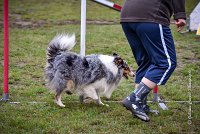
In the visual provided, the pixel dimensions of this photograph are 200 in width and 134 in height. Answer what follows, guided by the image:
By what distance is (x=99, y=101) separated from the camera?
525 centimetres

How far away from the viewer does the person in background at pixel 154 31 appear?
4.00 m

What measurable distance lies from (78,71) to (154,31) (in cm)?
142

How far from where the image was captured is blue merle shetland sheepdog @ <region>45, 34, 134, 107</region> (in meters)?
5.07

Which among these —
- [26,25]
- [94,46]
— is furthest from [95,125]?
[26,25]

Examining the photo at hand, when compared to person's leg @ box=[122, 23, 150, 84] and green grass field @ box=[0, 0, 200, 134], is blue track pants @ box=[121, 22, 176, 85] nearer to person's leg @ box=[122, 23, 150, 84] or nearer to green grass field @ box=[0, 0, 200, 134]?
person's leg @ box=[122, 23, 150, 84]

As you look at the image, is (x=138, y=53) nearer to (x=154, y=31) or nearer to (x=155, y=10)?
(x=154, y=31)

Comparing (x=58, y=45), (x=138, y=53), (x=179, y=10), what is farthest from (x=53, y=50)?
(x=179, y=10)

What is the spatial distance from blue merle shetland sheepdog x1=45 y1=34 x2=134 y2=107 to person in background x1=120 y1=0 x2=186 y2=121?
0.97m

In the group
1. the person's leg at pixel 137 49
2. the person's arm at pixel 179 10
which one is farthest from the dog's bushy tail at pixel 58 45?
the person's arm at pixel 179 10

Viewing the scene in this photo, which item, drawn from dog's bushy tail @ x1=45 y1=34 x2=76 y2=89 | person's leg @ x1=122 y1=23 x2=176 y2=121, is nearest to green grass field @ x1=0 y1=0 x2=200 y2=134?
dog's bushy tail @ x1=45 y1=34 x2=76 y2=89

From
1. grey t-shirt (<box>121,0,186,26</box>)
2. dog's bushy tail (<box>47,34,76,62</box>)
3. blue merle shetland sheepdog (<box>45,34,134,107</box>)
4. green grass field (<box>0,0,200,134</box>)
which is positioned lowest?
green grass field (<box>0,0,200,134</box>)

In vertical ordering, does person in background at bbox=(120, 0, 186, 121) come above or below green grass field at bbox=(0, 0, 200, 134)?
above

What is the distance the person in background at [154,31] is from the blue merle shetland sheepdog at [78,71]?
967mm

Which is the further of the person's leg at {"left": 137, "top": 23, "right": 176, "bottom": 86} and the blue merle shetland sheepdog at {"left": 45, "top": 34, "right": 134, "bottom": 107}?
the blue merle shetland sheepdog at {"left": 45, "top": 34, "right": 134, "bottom": 107}
